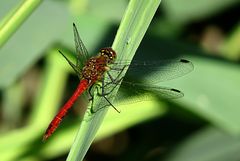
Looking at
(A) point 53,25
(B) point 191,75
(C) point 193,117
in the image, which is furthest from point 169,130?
(A) point 53,25

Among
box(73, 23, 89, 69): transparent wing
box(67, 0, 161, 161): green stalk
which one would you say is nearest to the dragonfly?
box(73, 23, 89, 69): transparent wing

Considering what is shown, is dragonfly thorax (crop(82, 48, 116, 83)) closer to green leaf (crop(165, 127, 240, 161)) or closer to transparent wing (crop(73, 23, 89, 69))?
transparent wing (crop(73, 23, 89, 69))

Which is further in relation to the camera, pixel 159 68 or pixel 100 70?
pixel 100 70

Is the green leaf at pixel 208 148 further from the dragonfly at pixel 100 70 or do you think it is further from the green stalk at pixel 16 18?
the green stalk at pixel 16 18

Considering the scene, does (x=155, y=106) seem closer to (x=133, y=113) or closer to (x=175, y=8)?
(x=133, y=113)

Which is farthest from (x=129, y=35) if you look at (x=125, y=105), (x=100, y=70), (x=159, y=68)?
(x=125, y=105)

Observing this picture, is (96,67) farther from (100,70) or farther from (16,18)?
(16,18)
